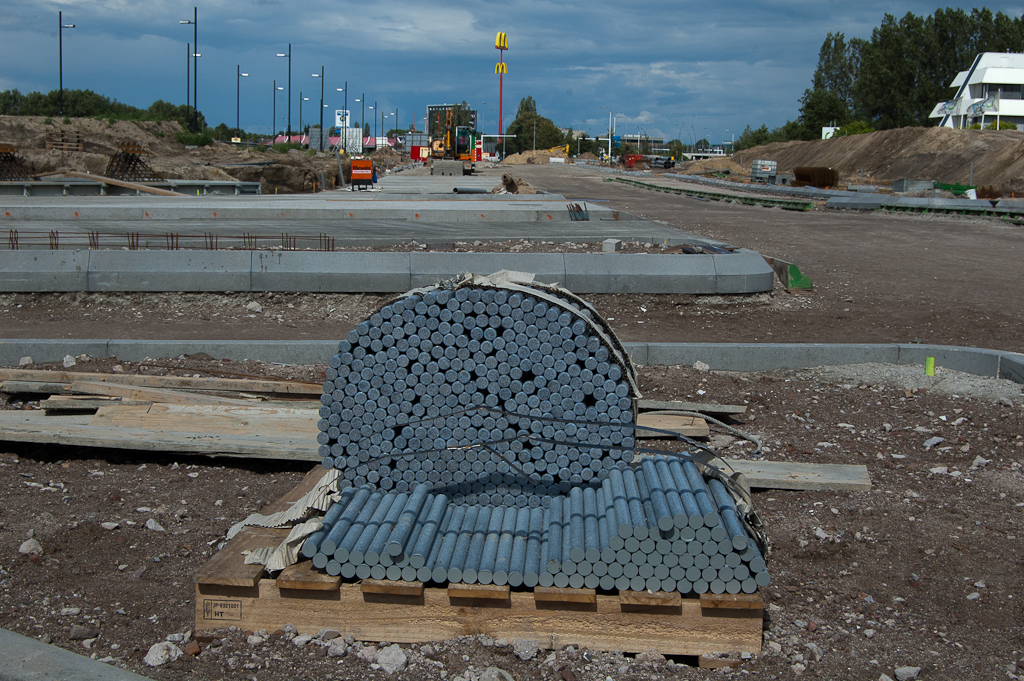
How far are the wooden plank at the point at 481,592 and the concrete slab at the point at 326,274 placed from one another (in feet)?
24.5

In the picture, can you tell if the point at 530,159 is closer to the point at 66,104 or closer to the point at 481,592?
the point at 66,104

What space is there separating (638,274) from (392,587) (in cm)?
820

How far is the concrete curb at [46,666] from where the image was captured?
127 inches

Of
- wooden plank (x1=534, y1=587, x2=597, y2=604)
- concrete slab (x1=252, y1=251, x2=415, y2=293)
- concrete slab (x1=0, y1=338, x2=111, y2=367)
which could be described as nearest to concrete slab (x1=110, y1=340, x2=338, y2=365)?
concrete slab (x1=0, y1=338, x2=111, y2=367)

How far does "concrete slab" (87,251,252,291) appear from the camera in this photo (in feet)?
36.4

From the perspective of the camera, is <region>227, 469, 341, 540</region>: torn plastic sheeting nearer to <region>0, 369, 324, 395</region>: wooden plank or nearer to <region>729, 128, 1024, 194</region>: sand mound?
<region>0, 369, 324, 395</region>: wooden plank

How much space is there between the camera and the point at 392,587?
402 cm

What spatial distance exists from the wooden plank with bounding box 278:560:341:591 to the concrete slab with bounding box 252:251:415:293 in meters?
7.28

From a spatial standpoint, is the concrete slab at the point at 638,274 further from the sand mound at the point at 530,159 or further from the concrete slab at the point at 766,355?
the sand mound at the point at 530,159

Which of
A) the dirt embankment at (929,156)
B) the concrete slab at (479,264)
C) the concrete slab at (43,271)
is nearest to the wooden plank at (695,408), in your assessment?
the concrete slab at (479,264)

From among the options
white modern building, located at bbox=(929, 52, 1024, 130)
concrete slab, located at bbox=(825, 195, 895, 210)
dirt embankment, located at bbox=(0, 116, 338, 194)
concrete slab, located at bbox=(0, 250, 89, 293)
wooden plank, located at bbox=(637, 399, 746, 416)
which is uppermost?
white modern building, located at bbox=(929, 52, 1024, 130)

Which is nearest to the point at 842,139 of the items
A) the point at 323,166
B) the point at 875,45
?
the point at 875,45

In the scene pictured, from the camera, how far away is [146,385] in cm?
739

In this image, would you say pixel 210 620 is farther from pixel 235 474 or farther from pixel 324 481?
pixel 235 474
